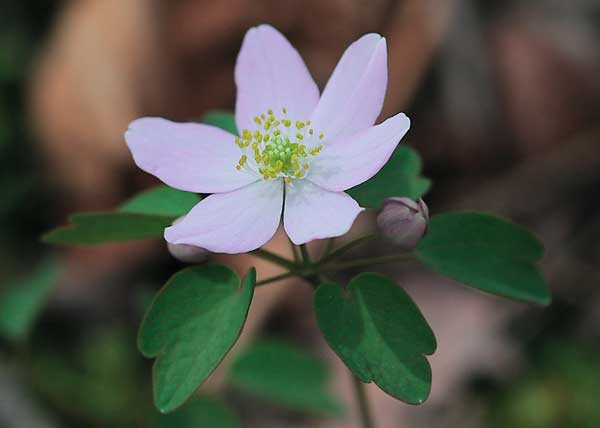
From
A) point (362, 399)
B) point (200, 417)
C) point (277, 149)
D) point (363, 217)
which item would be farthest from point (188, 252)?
point (363, 217)

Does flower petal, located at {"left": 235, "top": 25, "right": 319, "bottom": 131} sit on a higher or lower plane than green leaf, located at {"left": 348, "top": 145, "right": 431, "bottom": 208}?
higher

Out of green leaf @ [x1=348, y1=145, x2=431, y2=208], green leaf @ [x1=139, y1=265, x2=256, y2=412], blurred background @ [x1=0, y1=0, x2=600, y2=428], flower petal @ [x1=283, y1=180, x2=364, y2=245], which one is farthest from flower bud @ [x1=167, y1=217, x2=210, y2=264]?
blurred background @ [x1=0, y1=0, x2=600, y2=428]

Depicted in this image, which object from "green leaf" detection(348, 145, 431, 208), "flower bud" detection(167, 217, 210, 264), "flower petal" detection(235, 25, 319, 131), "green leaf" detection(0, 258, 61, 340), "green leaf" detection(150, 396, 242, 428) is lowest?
"green leaf" detection(150, 396, 242, 428)

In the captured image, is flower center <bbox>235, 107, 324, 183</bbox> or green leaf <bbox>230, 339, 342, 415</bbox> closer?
flower center <bbox>235, 107, 324, 183</bbox>

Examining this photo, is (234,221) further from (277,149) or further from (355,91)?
(355,91)

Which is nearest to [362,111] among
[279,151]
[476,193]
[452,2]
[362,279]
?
[279,151]

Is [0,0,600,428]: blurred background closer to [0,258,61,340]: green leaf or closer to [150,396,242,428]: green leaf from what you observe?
[0,258,61,340]: green leaf

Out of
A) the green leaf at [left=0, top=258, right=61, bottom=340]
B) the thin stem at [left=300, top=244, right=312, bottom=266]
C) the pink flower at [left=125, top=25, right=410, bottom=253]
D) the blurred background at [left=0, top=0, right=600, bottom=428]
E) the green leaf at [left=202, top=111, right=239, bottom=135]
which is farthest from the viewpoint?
the blurred background at [left=0, top=0, right=600, bottom=428]
